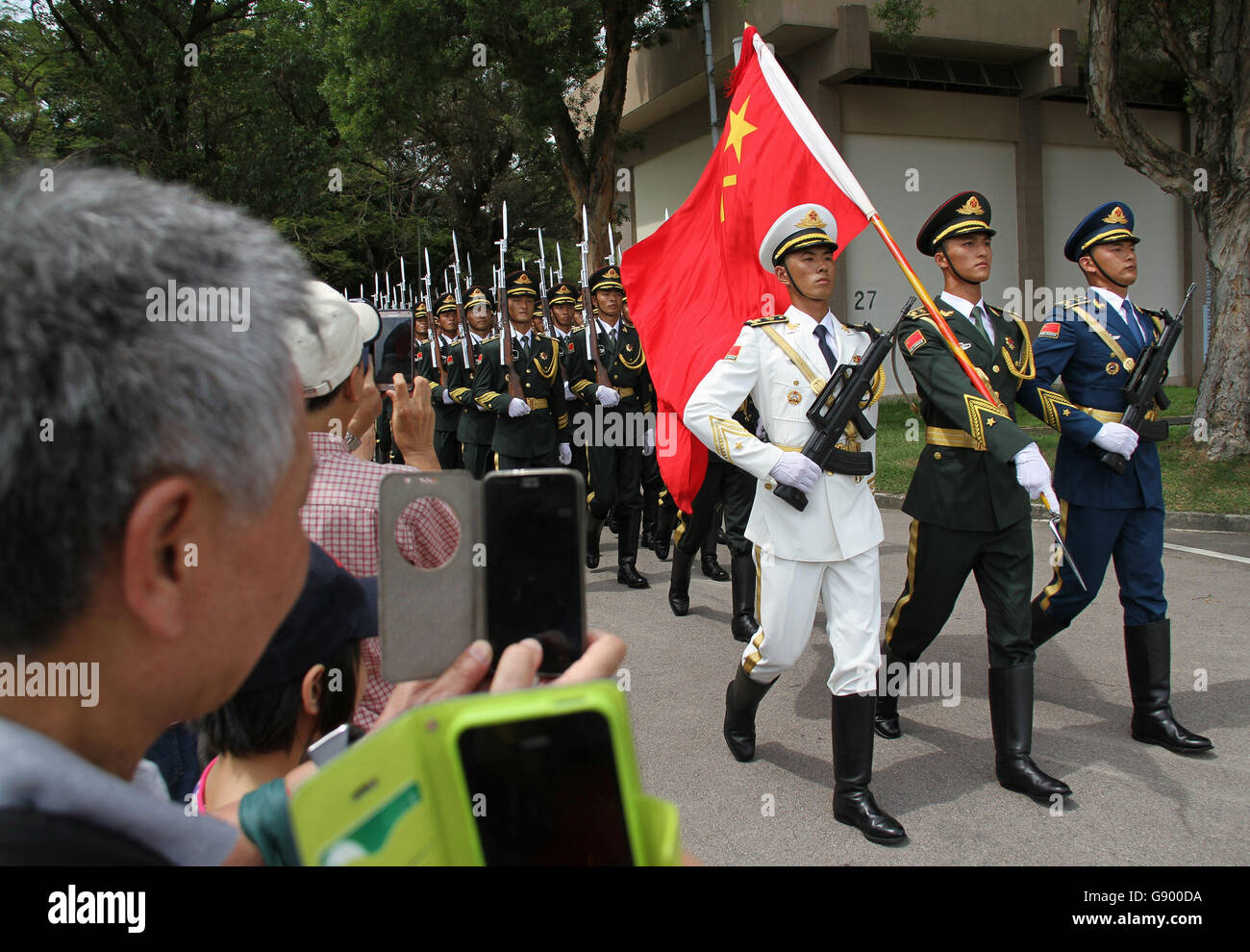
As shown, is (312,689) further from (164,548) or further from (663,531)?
(663,531)

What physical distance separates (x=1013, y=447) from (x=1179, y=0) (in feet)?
36.7

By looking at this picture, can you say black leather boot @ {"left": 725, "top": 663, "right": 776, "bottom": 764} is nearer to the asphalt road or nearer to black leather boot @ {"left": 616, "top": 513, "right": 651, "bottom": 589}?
the asphalt road

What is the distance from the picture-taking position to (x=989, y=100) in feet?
66.9

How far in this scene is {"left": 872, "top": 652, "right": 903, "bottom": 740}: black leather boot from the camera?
4312mm

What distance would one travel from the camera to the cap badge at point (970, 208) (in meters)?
4.16

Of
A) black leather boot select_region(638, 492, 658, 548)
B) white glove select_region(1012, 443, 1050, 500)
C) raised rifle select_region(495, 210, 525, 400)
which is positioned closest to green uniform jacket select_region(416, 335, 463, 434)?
raised rifle select_region(495, 210, 525, 400)

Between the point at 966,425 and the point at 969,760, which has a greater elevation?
the point at 966,425

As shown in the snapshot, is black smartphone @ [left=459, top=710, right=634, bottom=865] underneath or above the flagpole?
underneath

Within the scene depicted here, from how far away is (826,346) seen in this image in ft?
12.7

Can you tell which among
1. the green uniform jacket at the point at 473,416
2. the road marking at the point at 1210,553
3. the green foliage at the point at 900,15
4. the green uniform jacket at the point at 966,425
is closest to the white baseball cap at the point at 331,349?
the green uniform jacket at the point at 966,425

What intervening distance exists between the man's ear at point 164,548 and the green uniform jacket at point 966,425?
3408 millimetres

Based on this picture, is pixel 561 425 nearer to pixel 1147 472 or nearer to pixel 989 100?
pixel 1147 472

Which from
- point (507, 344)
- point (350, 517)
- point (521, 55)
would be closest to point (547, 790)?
point (350, 517)

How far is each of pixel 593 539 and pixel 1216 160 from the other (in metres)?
7.75
